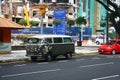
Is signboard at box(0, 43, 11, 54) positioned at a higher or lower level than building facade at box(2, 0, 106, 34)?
lower

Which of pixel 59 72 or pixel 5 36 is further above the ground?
pixel 5 36

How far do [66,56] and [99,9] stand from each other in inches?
3265

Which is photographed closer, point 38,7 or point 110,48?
point 110,48

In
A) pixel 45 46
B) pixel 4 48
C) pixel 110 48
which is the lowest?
pixel 110 48

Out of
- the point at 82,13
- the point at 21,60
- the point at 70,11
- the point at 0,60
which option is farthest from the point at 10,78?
the point at 82,13

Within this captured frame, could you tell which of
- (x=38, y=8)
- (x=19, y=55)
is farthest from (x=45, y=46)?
(x=38, y=8)

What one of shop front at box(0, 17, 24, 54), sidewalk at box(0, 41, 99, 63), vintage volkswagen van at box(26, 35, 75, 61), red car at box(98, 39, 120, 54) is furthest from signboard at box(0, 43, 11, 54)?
red car at box(98, 39, 120, 54)

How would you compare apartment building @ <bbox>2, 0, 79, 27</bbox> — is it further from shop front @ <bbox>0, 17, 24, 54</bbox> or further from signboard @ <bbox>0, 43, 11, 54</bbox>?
signboard @ <bbox>0, 43, 11, 54</bbox>

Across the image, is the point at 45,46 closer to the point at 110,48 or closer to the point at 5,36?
the point at 5,36

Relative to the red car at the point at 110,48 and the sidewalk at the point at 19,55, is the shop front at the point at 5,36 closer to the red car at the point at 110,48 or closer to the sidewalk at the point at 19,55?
the sidewalk at the point at 19,55

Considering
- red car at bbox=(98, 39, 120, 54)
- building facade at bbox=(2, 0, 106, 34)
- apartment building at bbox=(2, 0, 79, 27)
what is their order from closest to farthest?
red car at bbox=(98, 39, 120, 54) → building facade at bbox=(2, 0, 106, 34) → apartment building at bbox=(2, 0, 79, 27)

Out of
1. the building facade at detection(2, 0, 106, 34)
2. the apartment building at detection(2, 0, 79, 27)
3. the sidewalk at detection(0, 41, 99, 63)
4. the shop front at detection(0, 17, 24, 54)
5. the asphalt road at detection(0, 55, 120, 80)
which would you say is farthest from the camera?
the apartment building at detection(2, 0, 79, 27)

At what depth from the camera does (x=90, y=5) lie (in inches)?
4218

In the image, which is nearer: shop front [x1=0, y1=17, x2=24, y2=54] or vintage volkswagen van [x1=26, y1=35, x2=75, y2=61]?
vintage volkswagen van [x1=26, y1=35, x2=75, y2=61]
